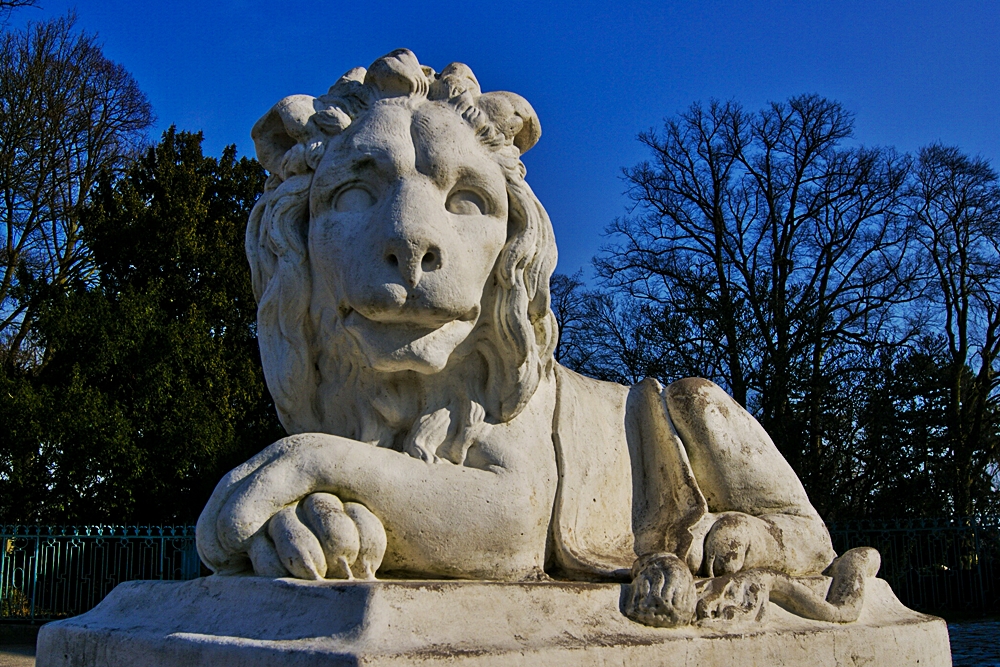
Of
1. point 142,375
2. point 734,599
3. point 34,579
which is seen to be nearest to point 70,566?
point 34,579

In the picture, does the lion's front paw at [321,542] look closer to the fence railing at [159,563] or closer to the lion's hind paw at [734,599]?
the lion's hind paw at [734,599]

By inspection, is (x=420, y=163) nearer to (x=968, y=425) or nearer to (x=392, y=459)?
(x=392, y=459)

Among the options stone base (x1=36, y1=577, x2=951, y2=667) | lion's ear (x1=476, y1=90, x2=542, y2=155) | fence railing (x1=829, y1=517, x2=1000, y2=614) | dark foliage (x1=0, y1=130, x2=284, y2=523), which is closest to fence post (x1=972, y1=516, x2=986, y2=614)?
fence railing (x1=829, y1=517, x2=1000, y2=614)

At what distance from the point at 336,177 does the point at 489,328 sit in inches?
21.5

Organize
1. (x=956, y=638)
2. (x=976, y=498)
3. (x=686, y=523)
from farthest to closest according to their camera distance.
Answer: (x=976, y=498) → (x=956, y=638) → (x=686, y=523)

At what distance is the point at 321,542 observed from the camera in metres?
2.13

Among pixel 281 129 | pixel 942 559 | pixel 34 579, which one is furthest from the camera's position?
pixel 942 559

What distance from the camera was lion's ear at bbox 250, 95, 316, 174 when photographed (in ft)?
8.60

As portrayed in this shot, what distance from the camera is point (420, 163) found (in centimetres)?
250

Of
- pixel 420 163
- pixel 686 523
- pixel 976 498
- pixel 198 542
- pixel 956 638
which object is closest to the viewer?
pixel 198 542

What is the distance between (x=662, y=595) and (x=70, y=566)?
42.9 feet

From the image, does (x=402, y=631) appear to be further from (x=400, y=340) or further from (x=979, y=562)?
(x=979, y=562)

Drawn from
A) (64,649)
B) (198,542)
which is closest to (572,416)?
(198,542)

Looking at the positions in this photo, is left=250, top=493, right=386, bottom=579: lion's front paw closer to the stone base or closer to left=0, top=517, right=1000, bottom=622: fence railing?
the stone base
